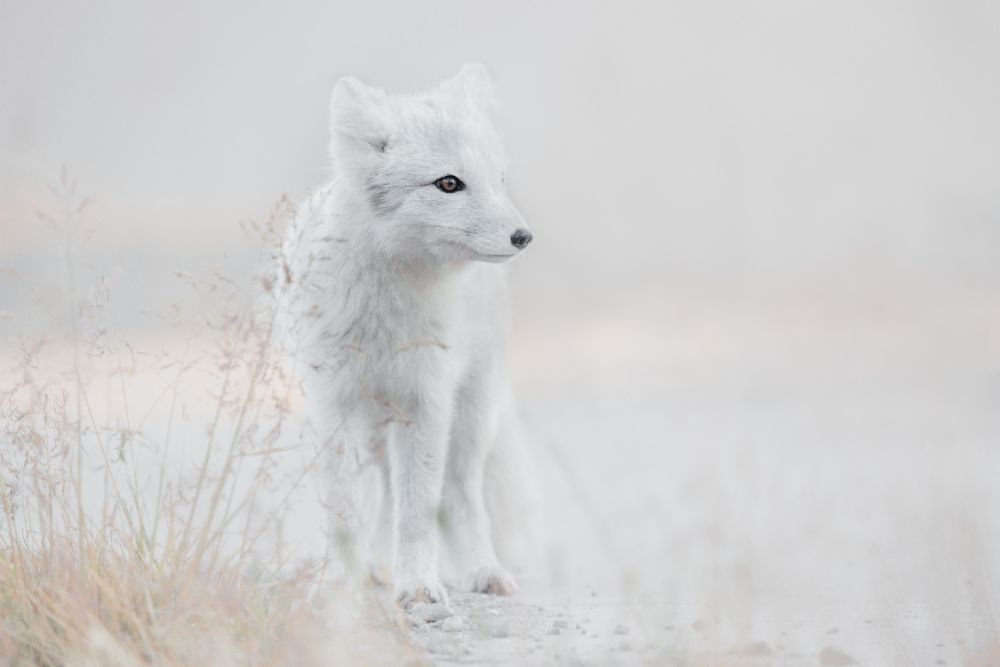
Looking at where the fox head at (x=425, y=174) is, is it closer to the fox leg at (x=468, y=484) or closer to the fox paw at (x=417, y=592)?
the fox leg at (x=468, y=484)

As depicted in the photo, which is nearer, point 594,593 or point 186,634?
point 186,634

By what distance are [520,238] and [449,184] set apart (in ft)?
1.26

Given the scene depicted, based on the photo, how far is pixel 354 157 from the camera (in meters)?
4.10

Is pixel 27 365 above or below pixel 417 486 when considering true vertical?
above

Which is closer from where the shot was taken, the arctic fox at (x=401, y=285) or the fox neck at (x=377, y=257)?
the arctic fox at (x=401, y=285)

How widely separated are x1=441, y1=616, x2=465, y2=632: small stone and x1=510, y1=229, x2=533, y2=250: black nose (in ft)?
4.32

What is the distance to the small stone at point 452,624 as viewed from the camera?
3.70 m

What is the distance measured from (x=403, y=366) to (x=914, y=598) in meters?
2.00

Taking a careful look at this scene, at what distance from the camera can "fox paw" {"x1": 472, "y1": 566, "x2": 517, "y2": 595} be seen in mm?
4586

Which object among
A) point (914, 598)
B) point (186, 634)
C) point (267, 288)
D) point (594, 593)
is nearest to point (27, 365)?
point (267, 288)

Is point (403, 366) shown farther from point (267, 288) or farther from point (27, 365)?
point (27, 365)

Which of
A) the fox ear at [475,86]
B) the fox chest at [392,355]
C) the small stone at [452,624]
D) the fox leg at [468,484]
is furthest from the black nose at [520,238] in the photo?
the small stone at [452,624]

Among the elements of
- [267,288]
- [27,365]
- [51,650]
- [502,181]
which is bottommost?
[51,650]

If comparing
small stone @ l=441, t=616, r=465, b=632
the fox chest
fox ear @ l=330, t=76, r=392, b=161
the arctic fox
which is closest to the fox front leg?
the arctic fox
